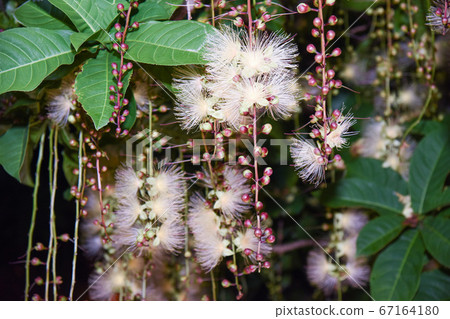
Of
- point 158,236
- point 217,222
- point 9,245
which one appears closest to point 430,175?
point 217,222

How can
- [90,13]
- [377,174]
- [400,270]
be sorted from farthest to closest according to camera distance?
[377,174], [400,270], [90,13]

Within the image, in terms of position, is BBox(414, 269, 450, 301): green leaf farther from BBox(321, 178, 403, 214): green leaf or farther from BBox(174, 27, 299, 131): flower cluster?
BBox(174, 27, 299, 131): flower cluster

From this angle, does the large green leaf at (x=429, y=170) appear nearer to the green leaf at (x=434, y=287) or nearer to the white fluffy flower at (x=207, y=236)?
the green leaf at (x=434, y=287)

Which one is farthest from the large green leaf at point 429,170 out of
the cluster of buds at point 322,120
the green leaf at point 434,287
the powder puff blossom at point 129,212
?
the powder puff blossom at point 129,212

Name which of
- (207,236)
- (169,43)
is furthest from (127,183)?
(169,43)

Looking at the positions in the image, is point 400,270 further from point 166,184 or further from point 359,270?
point 166,184
